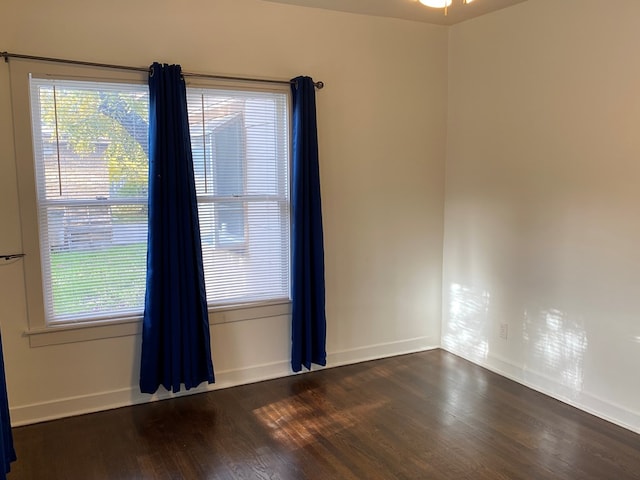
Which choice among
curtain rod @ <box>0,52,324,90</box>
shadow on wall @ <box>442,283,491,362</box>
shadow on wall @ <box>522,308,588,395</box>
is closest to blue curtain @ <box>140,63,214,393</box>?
curtain rod @ <box>0,52,324,90</box>

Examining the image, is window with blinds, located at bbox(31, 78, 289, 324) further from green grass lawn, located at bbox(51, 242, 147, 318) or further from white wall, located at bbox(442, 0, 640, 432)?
white wall, located at bbox(442, 0, 640, 432)

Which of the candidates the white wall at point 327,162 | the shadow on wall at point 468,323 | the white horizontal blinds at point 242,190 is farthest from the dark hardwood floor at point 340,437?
the white horizontal blinds at point 242,190

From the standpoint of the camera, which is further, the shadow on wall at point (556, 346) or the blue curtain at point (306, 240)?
the blue curtain at point (306, 240)

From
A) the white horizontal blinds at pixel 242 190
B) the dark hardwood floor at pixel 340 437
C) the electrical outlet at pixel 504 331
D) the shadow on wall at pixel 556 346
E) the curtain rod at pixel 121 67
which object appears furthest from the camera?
the electrical outlet at pixel 504 331

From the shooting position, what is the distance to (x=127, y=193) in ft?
10.5

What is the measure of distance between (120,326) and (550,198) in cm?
294

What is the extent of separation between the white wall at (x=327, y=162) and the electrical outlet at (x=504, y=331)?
0.69 m

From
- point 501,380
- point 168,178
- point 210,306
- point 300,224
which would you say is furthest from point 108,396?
point 501,380

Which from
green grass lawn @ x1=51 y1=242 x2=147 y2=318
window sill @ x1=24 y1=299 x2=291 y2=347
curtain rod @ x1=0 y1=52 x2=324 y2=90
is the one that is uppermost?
curtain rod @ x1=0 y1=52 x2=324 y2=90

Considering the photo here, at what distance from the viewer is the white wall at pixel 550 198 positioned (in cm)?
295

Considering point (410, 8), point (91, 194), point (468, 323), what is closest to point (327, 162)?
point (410, 8)

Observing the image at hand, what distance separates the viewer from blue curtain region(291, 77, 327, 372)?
3531 mm

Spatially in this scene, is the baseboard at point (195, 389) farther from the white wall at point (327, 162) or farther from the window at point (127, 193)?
the window at point (127, 193)

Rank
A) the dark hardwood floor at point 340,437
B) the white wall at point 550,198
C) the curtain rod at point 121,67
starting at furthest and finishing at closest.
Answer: the white wall at point 550,198
the curtain rod at point 121,67
the dark hardwood floor at point 340,437
